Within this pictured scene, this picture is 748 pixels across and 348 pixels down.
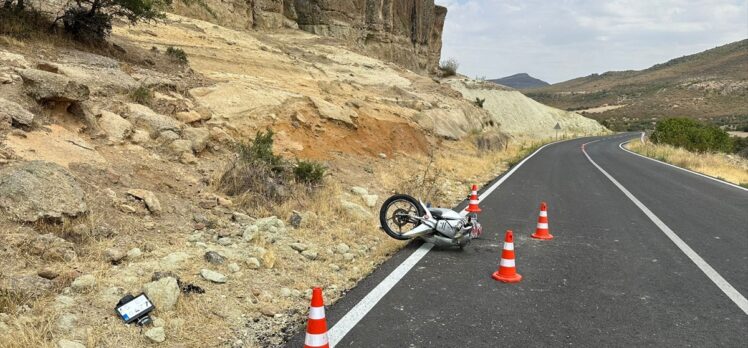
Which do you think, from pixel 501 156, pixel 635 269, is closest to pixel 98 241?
pixel 635 269

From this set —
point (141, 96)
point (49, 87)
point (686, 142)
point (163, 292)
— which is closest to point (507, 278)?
point (163, 292)

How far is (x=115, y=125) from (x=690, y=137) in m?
40.6

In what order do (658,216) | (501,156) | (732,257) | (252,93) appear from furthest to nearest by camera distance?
(501,156)
(252,93)
(658,216)
(732,257)

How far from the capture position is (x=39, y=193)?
5332 mm

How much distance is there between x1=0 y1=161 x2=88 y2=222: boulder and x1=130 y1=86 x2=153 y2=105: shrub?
4.13 metres

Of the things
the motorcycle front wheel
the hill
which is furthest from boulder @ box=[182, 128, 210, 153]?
the hill

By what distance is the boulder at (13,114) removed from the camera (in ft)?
21.8

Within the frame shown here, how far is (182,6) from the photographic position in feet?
86.2

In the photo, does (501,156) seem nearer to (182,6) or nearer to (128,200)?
(182,6)

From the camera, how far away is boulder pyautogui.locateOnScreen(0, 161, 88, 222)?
Answer: 509 centimetres

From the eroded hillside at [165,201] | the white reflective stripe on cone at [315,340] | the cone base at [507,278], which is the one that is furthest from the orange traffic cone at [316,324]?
the cone base at [507,278]

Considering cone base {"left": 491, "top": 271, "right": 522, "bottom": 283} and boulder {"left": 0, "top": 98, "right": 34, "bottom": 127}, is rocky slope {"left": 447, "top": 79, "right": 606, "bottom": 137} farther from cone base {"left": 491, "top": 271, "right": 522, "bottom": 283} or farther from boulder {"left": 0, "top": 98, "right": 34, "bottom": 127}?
boulder {"left": 0, "top": 98, "right": 34, "bottom": 127}

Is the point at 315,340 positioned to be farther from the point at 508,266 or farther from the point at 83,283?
the point at 508,266

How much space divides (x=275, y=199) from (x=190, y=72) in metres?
7.38
